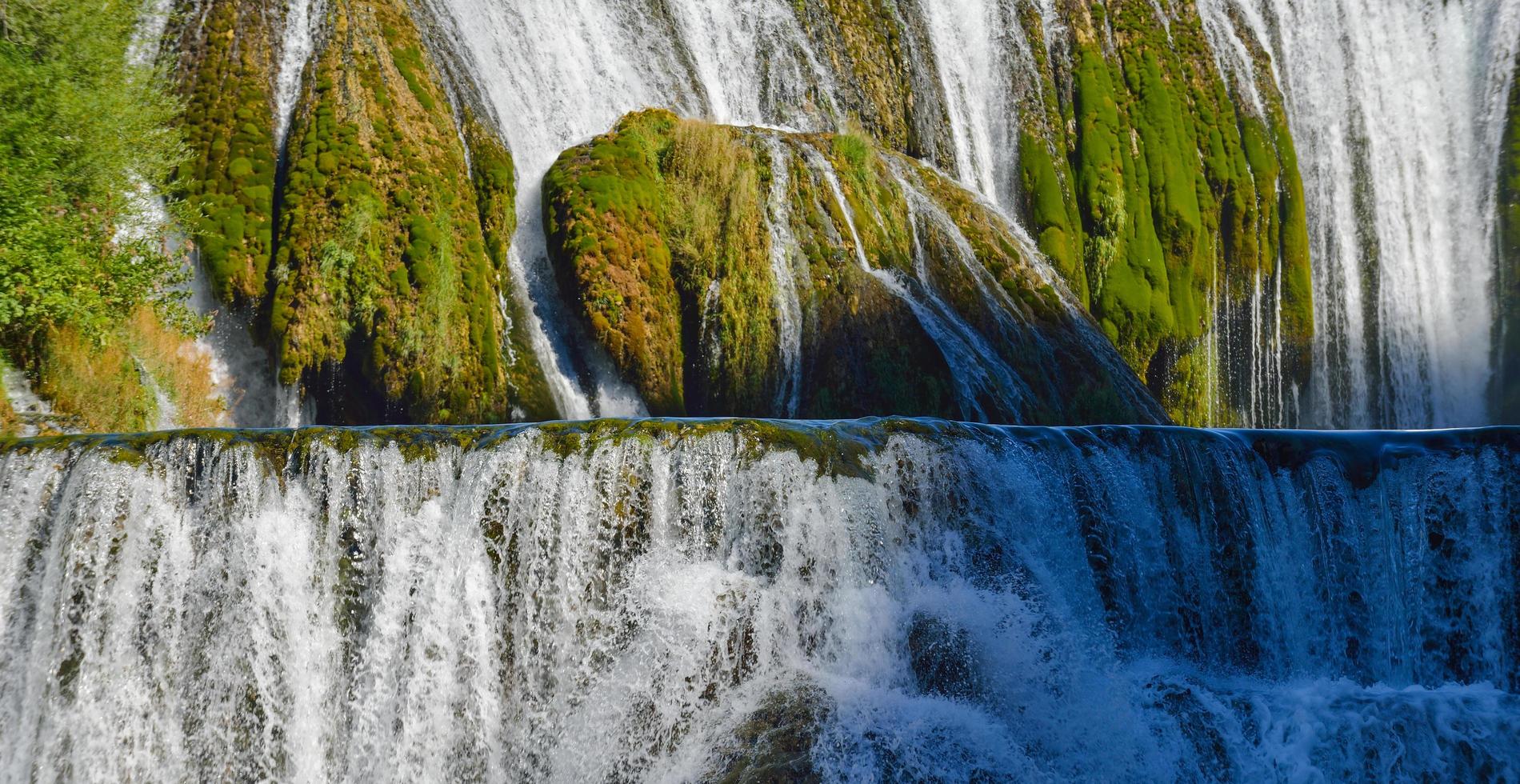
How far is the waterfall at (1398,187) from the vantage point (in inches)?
790

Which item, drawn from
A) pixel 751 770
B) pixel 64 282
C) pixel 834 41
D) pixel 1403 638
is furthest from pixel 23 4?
pixel 1403 638

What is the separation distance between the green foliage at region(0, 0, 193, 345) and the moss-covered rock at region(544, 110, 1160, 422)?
12.4 ft

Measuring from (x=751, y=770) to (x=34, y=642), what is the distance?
4.11 metres

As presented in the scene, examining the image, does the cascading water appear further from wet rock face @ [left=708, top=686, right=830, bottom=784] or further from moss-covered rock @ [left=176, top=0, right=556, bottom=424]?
wet rock face @ [left=708, top=686, right=830, bottom=784]

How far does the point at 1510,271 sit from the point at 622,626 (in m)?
19.0

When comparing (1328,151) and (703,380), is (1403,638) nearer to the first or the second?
(703,380)

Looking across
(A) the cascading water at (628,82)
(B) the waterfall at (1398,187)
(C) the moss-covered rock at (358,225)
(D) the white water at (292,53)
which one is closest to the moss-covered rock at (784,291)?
(A) the cascading water at (628,82)

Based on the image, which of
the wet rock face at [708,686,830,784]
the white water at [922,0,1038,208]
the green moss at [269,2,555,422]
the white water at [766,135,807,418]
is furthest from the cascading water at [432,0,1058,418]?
the wet rock face at [708,686,830,784]

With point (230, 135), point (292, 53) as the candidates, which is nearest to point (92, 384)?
A: point (230, 135)

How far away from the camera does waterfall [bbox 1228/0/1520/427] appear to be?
2008 centimetres

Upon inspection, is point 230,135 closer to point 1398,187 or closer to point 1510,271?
point 1398,187

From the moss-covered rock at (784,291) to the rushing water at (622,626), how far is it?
3.84 m

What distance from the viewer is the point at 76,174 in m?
10.0

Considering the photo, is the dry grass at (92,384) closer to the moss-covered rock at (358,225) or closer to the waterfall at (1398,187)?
the moss-covered rock at (358,225)
